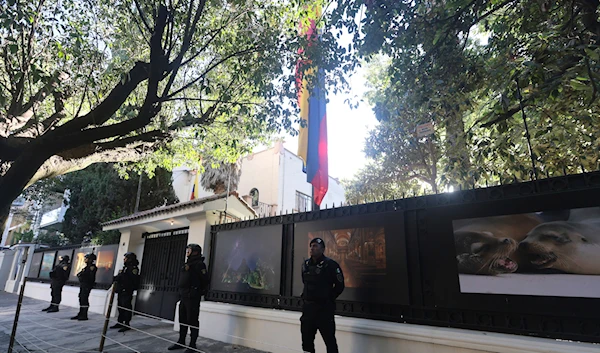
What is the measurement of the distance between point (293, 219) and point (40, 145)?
171 inches

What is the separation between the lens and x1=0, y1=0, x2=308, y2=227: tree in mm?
5391

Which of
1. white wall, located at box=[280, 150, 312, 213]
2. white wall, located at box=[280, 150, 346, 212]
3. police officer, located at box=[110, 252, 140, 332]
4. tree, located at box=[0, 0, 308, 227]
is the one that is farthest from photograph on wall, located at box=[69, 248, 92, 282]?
white wall, located at box=[280, 150, 346, 212]

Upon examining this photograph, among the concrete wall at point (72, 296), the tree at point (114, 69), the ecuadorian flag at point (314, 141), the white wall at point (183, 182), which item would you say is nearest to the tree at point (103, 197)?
the concrete wall at point (72, 296)

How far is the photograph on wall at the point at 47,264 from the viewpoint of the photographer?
14133mm

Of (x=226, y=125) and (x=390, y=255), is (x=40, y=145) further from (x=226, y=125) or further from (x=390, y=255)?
(x=390, y=255)

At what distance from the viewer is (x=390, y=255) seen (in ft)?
14.9

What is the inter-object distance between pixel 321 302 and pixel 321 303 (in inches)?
0.6

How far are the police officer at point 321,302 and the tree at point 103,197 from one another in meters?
14.3

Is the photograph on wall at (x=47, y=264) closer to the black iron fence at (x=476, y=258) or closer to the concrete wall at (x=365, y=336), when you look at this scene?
the concrete wall at (x=365, y=336)

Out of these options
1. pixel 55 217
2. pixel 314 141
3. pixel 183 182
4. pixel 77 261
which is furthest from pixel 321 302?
pixel 55 217

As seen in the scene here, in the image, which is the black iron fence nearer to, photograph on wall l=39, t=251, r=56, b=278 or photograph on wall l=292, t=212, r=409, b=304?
photograph on wall l=292, t=212, r=409, b=304

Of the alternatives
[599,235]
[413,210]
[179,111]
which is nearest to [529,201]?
[599,235]

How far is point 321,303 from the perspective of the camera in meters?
4.30

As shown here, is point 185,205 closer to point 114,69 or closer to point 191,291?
point 191,291
